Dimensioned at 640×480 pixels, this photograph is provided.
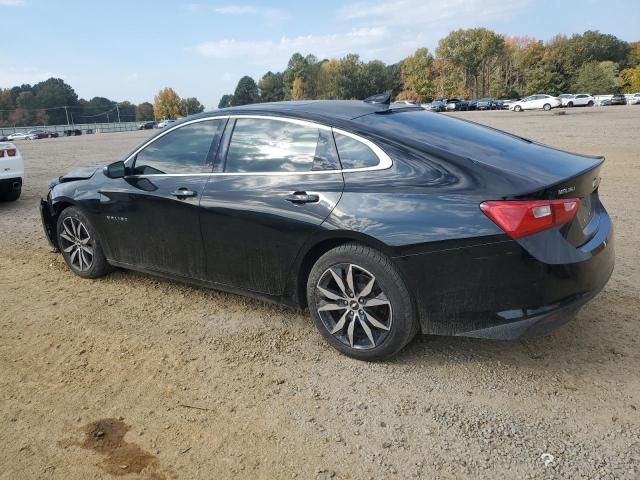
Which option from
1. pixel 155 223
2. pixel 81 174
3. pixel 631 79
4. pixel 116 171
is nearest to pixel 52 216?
pixel 81 174

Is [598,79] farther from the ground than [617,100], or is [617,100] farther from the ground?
[598,79]

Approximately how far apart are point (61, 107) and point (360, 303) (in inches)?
5623

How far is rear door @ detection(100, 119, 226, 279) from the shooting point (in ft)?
13.1

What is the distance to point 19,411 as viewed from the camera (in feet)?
9.83

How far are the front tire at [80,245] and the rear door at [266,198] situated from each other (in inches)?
60.6

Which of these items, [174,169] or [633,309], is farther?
[174,169]

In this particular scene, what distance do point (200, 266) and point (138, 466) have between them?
1.79 meters

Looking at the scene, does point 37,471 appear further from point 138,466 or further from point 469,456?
point 469,456

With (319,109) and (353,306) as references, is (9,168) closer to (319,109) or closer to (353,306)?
(319,109)

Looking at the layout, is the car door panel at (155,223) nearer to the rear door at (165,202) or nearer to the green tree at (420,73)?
the rear door at (165,202)

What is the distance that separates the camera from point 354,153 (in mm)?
3336

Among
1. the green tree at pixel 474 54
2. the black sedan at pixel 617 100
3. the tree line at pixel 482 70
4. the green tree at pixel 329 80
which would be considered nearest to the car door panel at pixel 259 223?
the black sedan at pixel 617 100

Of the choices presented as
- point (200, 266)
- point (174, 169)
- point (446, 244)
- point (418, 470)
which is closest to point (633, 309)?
point (446, 244)

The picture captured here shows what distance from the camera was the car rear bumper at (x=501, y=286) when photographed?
9.18 feet
